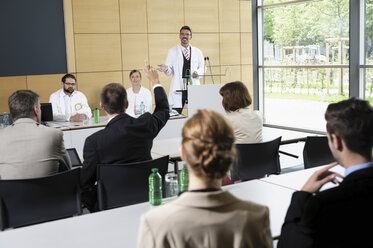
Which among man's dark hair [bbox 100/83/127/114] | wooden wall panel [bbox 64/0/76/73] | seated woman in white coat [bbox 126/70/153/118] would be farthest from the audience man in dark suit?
wooden wall panel [bbox 64/0/76/73]

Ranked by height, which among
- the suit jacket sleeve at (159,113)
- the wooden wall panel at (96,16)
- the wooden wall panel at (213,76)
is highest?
the wooden wall panel at (96,16)

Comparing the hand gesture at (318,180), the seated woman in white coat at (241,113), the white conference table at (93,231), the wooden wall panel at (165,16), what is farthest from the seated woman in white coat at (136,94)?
the hand gesture at (318,180)

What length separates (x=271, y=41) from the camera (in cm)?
991

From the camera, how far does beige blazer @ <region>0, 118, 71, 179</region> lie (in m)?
3.08

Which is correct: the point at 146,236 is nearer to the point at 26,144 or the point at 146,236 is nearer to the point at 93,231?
the point at 93,231

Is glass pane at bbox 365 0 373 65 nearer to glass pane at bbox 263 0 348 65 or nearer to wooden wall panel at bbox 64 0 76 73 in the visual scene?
glass pane at bbox 263 0 348 65

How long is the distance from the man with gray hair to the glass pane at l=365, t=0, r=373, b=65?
20.4 feet

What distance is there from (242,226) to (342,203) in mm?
441

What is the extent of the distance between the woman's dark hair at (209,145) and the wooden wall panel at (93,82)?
6.89 meters

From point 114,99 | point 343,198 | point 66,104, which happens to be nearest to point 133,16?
point 66,104

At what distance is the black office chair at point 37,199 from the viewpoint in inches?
105

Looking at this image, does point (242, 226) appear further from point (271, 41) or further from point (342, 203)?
point (271, 41)

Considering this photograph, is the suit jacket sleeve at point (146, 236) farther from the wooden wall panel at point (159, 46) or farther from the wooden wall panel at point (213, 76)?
the wooden wall panel at point (213, 76)

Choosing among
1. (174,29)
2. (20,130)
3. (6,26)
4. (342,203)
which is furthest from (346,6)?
(342,203)
